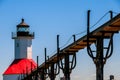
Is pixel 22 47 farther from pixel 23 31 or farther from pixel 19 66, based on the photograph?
pixel 19 66

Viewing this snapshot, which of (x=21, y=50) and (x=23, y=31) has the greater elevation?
(x=23, y=31)

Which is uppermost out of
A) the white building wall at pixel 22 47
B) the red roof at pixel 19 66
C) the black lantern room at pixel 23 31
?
the black lantern room at pixel 23 31

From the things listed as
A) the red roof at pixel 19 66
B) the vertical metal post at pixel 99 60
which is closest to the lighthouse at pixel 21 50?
the red roof at pixel 19 66

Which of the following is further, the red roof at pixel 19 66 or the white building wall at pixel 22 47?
the white building wall at pixel 22 47

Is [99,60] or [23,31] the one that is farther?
[23,31]

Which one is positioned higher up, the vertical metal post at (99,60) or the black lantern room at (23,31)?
the black lantern room at (23,31)

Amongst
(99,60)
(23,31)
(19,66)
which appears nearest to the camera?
(99,60)

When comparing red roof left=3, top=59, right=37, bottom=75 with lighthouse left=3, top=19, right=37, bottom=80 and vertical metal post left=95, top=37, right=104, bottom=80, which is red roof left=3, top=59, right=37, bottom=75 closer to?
lighthouse left=3, top=19, right=37, bottom=80

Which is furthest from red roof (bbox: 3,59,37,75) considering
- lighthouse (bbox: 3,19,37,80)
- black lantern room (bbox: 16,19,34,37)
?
black lantern room (bbox: 16,19,34,37)

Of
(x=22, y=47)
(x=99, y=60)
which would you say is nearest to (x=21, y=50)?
(x=22, y=47)

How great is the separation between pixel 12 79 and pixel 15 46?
638 centimetres

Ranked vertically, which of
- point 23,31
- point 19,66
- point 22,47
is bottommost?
point 19,66

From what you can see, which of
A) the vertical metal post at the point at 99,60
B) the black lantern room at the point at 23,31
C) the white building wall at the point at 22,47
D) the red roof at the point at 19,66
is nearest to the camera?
the vertical metal post at the point at 99,60

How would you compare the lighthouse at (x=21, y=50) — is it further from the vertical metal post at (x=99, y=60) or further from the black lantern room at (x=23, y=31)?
the vertical metal post at (x=99, y=60)
